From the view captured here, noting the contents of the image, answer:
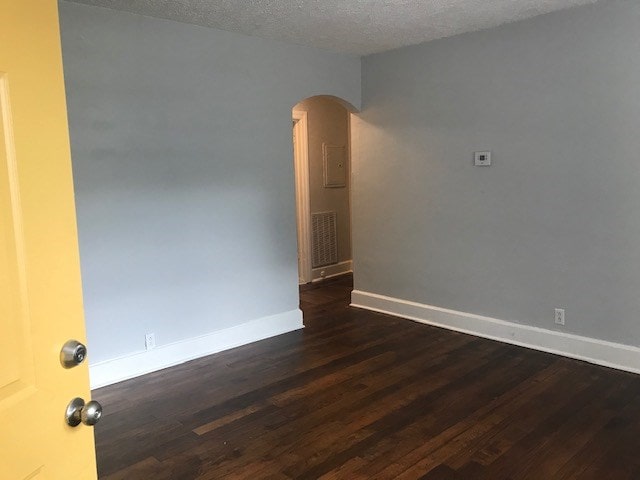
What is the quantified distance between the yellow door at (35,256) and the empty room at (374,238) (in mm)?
1609

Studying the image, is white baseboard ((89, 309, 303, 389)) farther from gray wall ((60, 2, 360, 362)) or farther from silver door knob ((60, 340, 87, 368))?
silver door knob ((60, 340, 87, 368))

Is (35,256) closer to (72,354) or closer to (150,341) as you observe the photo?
(72,354)

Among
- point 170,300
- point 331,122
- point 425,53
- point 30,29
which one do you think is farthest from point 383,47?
point 30,29

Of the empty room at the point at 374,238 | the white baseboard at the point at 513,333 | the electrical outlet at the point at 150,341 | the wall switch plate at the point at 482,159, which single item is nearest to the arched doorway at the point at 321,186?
the empty room at the point at 374,238

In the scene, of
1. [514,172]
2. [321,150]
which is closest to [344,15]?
[514,172]

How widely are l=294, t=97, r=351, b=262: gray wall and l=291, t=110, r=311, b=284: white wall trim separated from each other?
2.7 inches

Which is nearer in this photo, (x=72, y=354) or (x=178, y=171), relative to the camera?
(x=72, y=354)

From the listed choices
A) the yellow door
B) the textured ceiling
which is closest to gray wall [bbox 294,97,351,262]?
the textured ceiling

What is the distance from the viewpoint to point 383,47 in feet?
15.1

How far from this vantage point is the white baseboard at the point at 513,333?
355 centimetres

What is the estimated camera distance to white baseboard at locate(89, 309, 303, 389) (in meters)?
3.52

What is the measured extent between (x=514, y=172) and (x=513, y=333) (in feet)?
4.26

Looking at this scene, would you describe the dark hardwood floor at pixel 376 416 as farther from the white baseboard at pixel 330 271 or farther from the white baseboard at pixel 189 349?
the white baseboard at pixel 330 271

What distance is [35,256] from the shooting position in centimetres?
99
